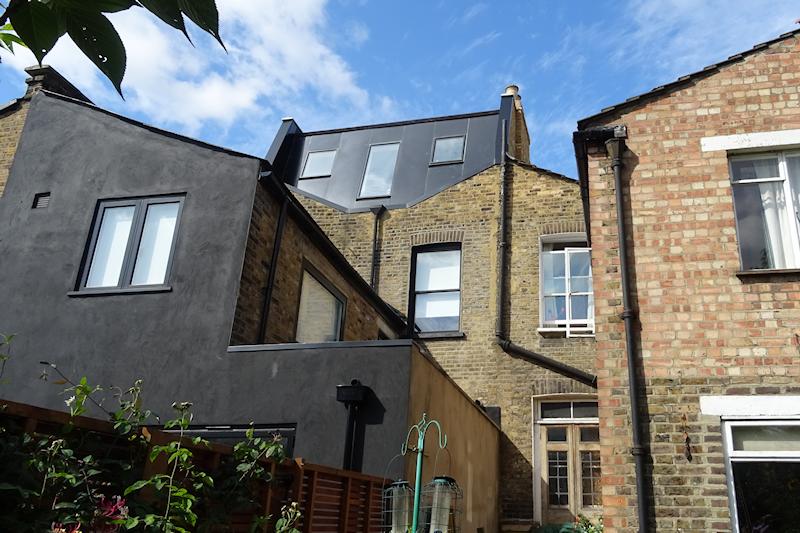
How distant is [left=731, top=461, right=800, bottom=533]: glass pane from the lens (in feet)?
21.5

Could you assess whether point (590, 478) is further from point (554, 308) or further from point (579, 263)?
point (579, 263)

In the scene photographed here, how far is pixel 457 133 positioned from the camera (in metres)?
18.3

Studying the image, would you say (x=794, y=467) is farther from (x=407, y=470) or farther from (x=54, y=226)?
(x=54, y=226)

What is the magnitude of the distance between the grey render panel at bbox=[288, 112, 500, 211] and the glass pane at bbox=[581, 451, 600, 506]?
6.84m

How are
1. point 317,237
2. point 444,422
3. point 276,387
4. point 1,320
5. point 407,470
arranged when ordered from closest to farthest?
point 407,470 → point 276,387 → point 444,422 → point 1,320 → point 317,237

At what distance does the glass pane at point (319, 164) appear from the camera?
62.3 feet

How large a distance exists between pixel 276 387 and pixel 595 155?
4587 mm

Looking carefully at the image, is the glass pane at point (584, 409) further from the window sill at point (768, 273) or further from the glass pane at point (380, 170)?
the window sill at point (768, 273)

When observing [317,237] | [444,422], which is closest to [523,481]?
[444,422]

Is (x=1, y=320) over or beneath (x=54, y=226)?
beneath

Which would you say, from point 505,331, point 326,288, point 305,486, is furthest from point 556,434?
point 305,486

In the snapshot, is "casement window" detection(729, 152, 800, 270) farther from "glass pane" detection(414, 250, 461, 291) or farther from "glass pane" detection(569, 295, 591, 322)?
"glass pane" detection(414, 250, 461, 291)

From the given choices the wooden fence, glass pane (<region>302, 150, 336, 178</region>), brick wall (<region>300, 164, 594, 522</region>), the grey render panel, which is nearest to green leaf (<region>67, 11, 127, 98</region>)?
the wooden fence

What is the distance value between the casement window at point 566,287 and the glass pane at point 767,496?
7672mm
